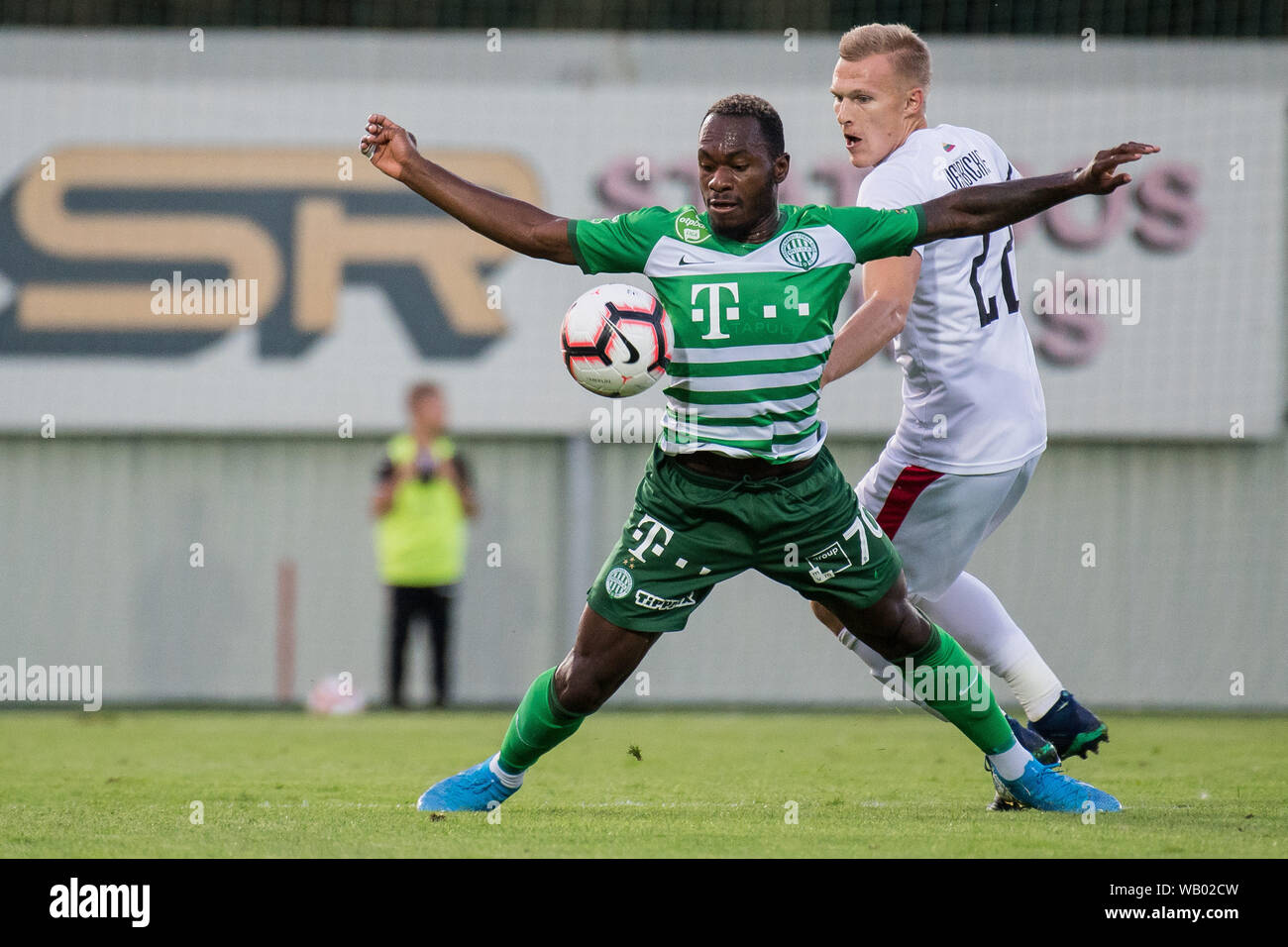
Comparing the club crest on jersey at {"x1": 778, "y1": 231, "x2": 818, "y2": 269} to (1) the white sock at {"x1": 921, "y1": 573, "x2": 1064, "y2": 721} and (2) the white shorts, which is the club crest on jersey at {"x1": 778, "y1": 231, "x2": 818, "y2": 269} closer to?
(2) the white shorts

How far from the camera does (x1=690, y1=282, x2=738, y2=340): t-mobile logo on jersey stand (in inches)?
183

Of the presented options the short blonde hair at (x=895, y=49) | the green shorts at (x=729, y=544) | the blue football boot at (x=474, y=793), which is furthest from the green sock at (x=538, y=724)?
the short blonde hair at (x=895, y=49)

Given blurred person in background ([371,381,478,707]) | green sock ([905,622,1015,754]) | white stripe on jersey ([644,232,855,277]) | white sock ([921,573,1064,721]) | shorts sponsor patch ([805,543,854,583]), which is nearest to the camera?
white stripe on jersey ([644,232,855,277])

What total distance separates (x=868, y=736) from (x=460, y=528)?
3.50 metres

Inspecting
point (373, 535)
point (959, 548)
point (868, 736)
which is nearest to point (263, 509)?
point (373, 535)

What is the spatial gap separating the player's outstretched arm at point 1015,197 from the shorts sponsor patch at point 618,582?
1.29 meters

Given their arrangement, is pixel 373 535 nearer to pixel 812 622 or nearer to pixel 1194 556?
pixel 812 622

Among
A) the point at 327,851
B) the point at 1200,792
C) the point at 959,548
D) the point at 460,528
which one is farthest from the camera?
the point at 460,528

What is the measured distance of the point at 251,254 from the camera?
12.2 meters

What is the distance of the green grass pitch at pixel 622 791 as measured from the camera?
466 cm

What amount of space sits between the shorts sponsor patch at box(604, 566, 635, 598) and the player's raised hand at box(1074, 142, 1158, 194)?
1.68 m

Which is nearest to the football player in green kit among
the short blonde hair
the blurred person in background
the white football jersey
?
the white football jersey

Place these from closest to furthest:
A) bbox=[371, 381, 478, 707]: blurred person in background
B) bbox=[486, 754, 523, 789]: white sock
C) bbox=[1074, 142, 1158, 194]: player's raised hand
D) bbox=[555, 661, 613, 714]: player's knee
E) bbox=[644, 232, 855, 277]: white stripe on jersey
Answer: bbox=[1074, 142, 1158, 194]: player's raised hand, bbox=[644, 232, 855, 277]: white stripe on jersey, bbox=[555, 661, 613, 714]: player's knee, bbox=[486, 754, 523, 789]: white sock, bbox=[371, 381, 478, 707]: blurred person in background

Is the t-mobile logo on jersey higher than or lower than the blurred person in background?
higher
